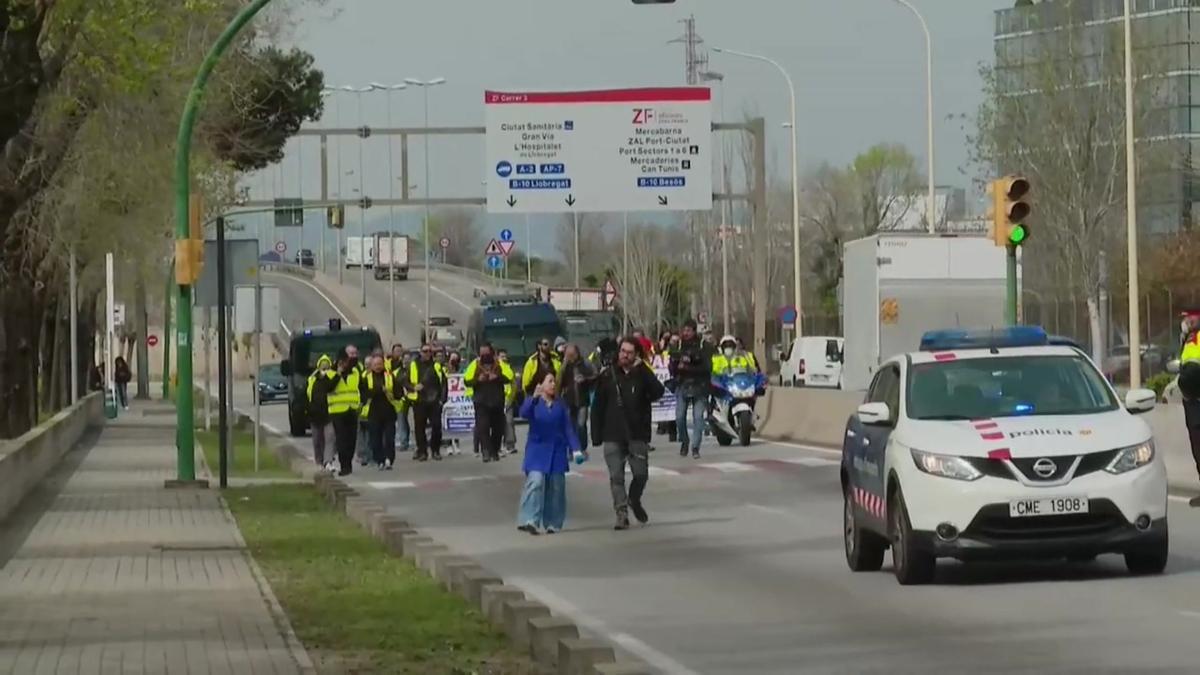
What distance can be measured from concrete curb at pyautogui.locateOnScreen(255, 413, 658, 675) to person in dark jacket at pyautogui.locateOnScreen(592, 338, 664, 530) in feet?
7.79

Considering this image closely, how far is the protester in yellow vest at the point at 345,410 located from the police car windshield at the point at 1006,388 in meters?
15.9

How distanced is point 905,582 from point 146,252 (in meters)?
35.2

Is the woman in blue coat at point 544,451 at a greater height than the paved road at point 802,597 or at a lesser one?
greater

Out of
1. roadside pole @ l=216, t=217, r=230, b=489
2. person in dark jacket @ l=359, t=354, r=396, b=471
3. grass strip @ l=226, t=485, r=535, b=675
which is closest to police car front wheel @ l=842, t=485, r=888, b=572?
grass strip @ l=226, t=485, r=535, b=675

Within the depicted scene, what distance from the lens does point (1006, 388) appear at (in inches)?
615

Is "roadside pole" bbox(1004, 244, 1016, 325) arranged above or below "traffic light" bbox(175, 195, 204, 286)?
below

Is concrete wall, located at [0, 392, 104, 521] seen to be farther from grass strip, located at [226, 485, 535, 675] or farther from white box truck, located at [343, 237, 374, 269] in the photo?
white box truck, located at [343, 237, 374, 269]

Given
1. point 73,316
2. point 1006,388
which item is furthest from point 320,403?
point 73,316

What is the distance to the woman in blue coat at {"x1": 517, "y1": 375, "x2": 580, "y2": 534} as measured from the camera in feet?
67.8

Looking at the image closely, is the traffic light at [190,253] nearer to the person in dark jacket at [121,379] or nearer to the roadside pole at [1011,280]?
the roadside pole at [1011,280]

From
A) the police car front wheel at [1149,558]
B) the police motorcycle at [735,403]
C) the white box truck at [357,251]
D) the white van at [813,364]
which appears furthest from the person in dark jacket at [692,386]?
the white box truck at [357,251]

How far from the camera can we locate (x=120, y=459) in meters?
36.9

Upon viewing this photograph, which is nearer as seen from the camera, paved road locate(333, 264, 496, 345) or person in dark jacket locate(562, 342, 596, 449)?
person in dark jacket locate(562, 342, 596, 449)

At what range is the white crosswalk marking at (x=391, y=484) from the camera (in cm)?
2886
